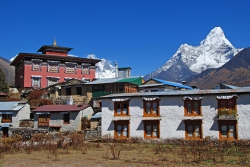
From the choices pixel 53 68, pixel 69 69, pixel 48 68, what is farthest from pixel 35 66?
pixel 69 69

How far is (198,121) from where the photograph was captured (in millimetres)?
31984

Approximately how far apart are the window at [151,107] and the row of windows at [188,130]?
0.97m

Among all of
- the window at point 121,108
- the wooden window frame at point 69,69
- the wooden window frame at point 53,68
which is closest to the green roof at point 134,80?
the wooden window frame at point 69,69

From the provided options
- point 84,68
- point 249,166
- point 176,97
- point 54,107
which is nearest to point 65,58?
point 84,68

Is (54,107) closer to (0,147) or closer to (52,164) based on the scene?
(0,147)

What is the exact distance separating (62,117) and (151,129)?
1477 cm

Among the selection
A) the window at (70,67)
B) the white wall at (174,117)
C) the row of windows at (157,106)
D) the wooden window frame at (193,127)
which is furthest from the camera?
the window at (70,67)

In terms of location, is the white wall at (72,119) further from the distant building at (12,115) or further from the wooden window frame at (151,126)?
the wooden window frame at (151,126)

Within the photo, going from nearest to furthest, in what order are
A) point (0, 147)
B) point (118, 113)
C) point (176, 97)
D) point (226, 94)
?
1. point (0, 147)
2. point (226, 94)
3. point (176, 97)
4. point (118, 113)

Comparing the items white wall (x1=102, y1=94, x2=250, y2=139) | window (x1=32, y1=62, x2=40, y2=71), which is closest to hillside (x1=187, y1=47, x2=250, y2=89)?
window (x1=32, y1=62, x2=40, y2=71)

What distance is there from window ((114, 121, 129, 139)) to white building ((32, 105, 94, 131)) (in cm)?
867

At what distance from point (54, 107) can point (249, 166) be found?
31.8 m

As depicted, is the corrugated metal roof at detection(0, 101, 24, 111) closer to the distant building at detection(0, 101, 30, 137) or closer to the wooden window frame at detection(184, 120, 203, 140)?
the distant building at detection(0, 101, 30, 137)

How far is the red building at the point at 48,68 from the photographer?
66.1 m
